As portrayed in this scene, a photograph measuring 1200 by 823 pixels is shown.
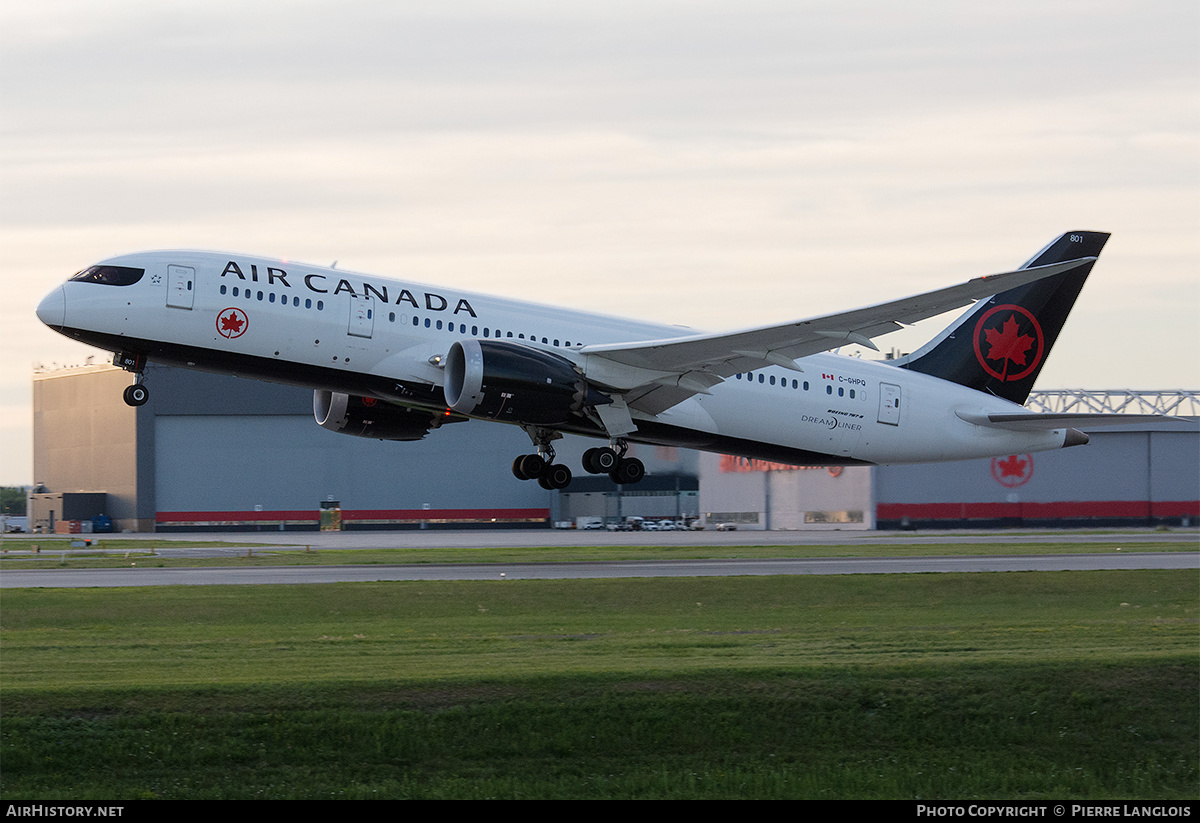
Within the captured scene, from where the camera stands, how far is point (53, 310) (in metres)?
30.8

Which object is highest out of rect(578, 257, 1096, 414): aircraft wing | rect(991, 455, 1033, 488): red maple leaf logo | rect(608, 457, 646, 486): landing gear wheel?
rect(578, 257, 1096, 414): aircraft wing

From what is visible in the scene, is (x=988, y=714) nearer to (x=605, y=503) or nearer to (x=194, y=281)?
(x=194, y=281)

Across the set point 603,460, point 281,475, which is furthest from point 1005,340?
point 281,475

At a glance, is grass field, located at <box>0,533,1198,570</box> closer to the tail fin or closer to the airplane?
the tail fin

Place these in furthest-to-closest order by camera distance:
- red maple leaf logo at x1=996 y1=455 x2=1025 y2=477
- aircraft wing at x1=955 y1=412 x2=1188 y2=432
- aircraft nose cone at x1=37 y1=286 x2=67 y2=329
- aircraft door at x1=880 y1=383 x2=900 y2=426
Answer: red maple leaf logo at x1=996 y1=455 x2=1025 y2=477 → aircraft door at x1=880 y1=383 x2=900 y2=426 → aircraft wing at x1=955 y1=412 x2=1188 y2=432 → aircraft nose cone at x1=37 y1=286 x2=67 y2=329

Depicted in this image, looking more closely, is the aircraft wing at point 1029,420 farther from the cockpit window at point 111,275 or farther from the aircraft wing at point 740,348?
the cockpit window at point 111,275

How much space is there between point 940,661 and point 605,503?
8831 cm

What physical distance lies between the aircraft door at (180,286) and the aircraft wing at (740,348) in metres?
10.0

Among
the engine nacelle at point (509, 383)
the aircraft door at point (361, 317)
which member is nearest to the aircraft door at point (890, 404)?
the engine nacelle at point (509, 383)

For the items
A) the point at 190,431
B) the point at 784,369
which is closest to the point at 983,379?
the point at 784,369

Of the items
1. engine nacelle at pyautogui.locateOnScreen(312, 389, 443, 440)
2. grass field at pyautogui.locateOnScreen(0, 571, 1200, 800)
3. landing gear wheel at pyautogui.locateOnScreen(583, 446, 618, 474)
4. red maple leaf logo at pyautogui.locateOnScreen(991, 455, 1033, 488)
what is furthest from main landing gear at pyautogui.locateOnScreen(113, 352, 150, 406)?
red maple leaf logo at pyautogui.locateOnScreen(991, 455, 1033, 488)

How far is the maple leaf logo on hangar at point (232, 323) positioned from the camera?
3142 centimetres

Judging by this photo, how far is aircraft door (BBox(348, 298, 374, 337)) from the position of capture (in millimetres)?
32500

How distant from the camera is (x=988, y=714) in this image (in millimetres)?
24156
